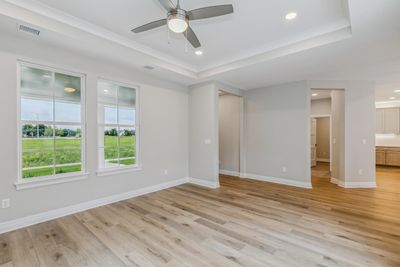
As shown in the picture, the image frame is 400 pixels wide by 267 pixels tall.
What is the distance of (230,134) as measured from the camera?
6.59m

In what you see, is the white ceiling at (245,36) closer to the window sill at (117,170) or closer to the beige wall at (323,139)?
the window sill at (117,170)

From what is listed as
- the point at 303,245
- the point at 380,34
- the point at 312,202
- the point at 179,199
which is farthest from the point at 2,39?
the point at 312,202

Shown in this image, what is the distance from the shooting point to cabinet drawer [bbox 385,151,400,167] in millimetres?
7500

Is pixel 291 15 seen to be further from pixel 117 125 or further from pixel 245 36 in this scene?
pixel 117 125

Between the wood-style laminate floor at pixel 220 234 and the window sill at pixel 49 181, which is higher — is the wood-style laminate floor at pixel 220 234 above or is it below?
below

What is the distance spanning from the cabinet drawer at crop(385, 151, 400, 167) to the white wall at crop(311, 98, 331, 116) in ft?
9.17

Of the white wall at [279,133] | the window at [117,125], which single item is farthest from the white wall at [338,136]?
the window at [117,125]

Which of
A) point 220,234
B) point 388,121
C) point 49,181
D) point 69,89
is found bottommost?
point 220,234

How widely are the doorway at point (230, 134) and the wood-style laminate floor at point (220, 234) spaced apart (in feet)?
7.50

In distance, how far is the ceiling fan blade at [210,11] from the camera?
6.59ft

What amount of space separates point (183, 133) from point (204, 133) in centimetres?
65

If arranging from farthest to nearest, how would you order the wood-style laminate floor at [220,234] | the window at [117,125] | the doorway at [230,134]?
the doorway at [230,134]
the window at [117,125]
the wood-style laminate floor at [220,234]

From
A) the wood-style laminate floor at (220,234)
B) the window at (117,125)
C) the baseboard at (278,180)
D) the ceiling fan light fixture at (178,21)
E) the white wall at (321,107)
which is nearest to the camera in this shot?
the ceiling fan light fixture at (178,21)

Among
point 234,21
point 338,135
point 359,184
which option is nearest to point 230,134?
point 338,135
